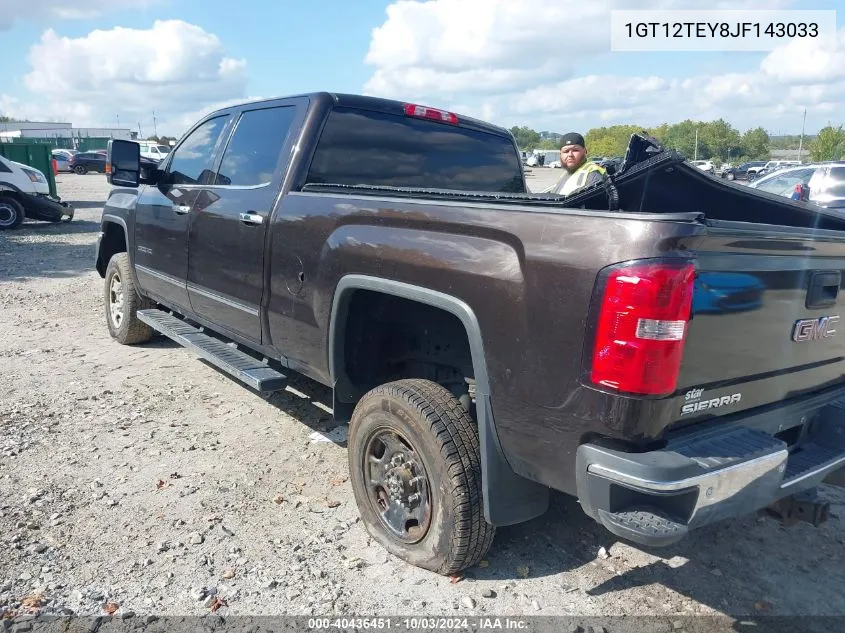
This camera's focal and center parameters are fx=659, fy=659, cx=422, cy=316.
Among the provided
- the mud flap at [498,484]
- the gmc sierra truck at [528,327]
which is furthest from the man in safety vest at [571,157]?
the mud flap at [498,484]

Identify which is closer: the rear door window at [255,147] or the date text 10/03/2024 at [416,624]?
the date text 10/03/2024 at [416,624]

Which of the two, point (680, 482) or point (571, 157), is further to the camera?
point (571, 157)

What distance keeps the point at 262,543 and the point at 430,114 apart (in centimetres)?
273

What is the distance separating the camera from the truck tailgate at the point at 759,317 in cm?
215

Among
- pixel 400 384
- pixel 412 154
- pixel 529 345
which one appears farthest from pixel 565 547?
pixel 412 154

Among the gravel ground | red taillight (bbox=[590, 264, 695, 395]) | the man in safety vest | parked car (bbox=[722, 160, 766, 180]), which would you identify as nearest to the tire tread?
the gravel ground

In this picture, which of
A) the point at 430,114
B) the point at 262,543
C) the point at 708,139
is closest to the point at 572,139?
the point at 430,114

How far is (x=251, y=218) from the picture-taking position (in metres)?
3.74

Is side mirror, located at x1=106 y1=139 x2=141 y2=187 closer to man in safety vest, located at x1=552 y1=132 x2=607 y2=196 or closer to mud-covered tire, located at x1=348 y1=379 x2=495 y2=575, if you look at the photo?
mud-covered tire, located at x1=348 y1=379 x2=495 y2=575

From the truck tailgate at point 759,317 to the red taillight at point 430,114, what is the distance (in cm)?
242

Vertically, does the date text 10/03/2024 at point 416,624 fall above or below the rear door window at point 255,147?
below

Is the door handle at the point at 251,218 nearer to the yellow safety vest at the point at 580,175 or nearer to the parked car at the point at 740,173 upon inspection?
the yellow safety vest at the point at 580,175

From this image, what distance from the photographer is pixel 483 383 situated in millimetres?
2479

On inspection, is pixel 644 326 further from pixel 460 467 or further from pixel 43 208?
pixel 43 208
